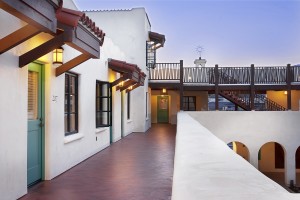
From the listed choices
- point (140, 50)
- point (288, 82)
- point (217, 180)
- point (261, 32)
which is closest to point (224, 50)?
point (261, 32)

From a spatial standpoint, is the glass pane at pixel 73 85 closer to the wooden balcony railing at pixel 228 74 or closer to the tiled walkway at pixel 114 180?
the tiled walkway at pixel 114 180

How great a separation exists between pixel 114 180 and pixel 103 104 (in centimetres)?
400

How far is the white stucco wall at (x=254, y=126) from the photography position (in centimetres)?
1398

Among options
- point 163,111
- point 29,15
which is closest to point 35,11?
point 29,15

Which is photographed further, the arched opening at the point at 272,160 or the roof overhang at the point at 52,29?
the arched opening at the point at 272,160

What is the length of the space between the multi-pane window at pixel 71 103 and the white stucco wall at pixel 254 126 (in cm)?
748

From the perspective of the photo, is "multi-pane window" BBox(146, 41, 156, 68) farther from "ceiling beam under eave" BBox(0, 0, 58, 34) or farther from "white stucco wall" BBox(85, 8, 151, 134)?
"ceiling beam under eave" BBox(0, 0, 58, 34)

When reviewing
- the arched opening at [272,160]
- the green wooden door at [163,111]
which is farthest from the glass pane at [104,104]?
the green wooden door at [163,111]

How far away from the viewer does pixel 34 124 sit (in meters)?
5.32

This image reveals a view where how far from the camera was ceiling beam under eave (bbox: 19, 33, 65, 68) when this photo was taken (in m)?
4.56

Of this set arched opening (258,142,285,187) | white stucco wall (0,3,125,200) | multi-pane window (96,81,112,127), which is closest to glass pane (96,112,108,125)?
multi-pane window (96,81,112,127)

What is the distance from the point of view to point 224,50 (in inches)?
1597

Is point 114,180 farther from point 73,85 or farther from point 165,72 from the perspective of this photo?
point 165,72

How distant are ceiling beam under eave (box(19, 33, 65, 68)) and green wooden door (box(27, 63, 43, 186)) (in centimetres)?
57
